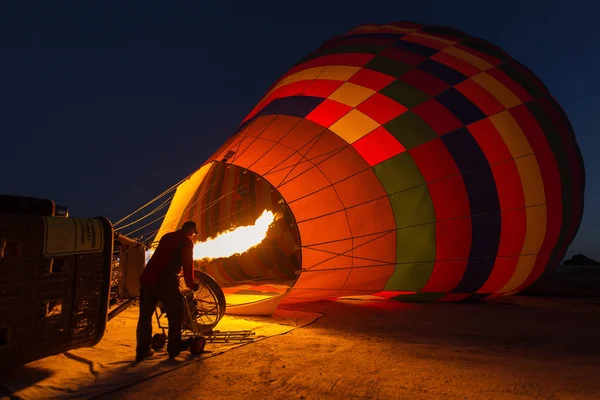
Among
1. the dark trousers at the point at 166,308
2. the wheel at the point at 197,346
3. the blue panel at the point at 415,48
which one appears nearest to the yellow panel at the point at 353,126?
the blue panel at the point at 415,48

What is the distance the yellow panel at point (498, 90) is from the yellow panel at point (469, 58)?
149mm

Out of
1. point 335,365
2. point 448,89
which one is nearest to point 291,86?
point 448,89

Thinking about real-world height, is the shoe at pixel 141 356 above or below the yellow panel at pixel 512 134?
below

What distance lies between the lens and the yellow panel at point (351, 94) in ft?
17.9

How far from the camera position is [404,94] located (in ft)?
17.6

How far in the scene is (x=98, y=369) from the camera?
268 cm

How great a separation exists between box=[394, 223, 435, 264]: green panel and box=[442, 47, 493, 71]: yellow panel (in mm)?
2298

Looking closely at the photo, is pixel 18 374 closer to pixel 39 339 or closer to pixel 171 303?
pixel 39 339

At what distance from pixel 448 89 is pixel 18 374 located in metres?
5.28

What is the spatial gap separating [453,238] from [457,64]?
233 centimetres

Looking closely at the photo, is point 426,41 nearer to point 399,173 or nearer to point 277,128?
point 399,173

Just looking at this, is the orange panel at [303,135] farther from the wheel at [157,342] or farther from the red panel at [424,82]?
the wheel at [157,342]

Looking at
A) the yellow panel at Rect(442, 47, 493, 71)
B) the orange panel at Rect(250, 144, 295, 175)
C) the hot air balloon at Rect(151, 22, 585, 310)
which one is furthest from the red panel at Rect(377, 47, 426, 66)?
the orange panel at Rect(250, 144, 295, 175)

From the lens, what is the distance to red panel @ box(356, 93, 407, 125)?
5375 millimetres
